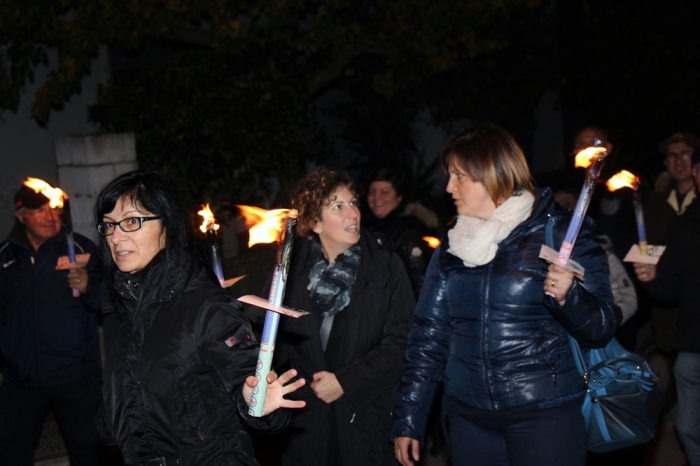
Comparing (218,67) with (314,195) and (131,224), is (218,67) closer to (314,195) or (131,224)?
(314,195)

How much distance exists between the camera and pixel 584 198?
3.09 m

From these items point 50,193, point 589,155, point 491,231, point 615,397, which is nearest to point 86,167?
point 50,193

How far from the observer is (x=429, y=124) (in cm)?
1412

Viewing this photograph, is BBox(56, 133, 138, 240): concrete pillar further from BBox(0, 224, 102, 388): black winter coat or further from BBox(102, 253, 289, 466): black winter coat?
BBox(102, 253, 289, 466): black winter coat

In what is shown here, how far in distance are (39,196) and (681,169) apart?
4814 millimetres

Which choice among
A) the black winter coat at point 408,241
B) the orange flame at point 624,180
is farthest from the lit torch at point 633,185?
the black winter coat at point 408,241

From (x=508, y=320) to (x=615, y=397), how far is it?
588mm

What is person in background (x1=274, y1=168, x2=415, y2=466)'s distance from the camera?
13.8 feet

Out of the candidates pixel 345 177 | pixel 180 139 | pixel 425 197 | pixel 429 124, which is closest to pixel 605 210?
pixel 345 177

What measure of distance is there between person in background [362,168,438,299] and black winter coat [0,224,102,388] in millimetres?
2013

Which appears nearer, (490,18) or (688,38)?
(490,18)

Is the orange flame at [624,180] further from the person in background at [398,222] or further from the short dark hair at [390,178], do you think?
the short dark hair at [390,178]

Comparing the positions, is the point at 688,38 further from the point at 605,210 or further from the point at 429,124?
the point at 605,210

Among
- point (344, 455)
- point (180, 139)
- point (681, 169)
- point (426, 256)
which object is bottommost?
point (344, 455)
